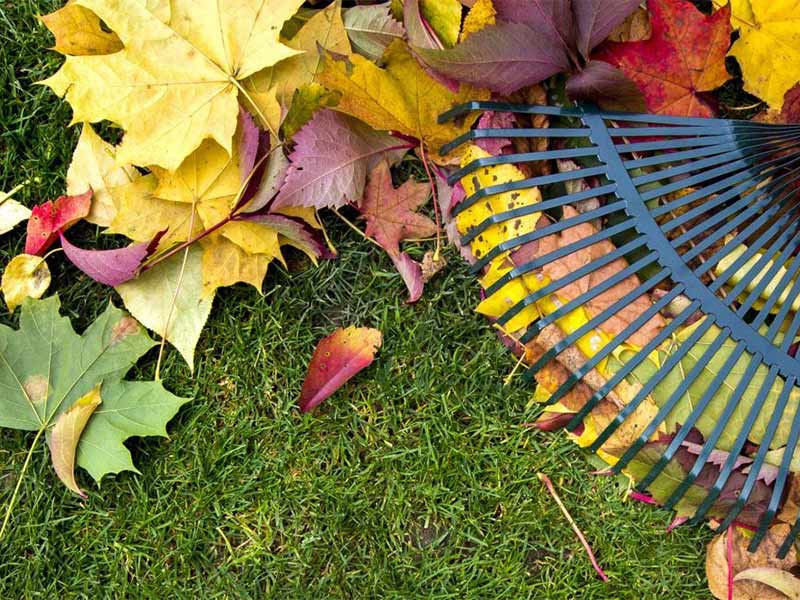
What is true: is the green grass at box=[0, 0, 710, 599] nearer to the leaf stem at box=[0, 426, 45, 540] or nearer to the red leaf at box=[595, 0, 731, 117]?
the leaf stem at box=[0, 426, 45, 540]

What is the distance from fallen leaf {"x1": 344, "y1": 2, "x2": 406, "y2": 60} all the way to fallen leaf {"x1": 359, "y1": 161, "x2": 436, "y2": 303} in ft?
0.72

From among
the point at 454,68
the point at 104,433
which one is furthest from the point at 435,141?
the point at 104,433

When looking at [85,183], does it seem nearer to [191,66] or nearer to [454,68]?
[191,66]

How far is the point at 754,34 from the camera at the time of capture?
151cm

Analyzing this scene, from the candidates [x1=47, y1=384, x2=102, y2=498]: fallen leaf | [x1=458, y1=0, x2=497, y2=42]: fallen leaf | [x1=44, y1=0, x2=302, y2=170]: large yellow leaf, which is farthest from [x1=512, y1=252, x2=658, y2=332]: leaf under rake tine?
[x1=47, y1=384, x2=102, y2=498]: fallen leaf

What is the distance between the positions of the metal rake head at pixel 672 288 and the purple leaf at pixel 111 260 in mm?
594

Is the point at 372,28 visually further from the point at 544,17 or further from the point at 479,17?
the point at 544,17

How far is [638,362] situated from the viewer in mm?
1417

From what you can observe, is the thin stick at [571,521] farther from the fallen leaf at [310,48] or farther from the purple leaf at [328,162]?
the fallen leaf at [310,48]

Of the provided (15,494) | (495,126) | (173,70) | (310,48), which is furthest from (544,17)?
(15,494)

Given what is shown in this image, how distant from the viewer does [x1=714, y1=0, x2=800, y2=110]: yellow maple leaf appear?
58.5 inches

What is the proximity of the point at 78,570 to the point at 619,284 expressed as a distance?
1139mm

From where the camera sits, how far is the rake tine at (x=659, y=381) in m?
1.42

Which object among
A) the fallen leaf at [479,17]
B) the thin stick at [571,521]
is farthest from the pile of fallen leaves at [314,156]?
the thin stick at [571,521]
